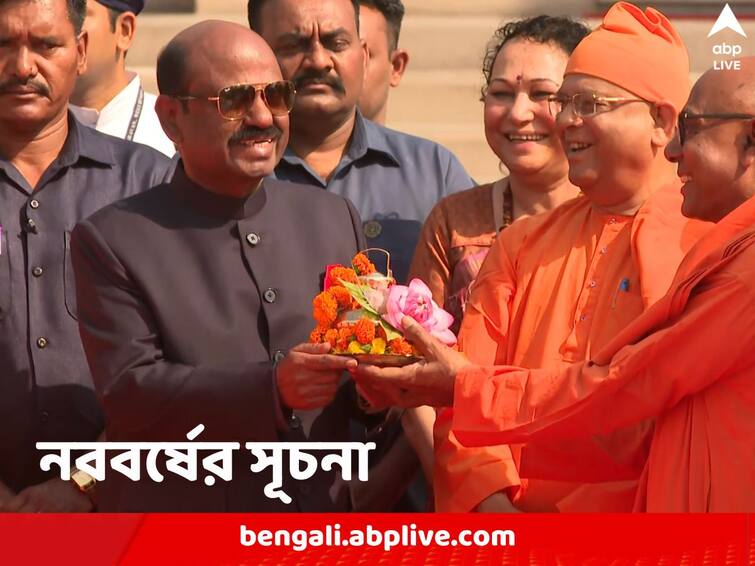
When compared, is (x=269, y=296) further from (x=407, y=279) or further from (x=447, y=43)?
(x=447, y=43)

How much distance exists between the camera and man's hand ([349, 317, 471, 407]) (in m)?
5.12

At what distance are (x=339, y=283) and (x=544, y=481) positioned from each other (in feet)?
2.57

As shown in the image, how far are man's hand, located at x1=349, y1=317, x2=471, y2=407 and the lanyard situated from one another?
6.71ft

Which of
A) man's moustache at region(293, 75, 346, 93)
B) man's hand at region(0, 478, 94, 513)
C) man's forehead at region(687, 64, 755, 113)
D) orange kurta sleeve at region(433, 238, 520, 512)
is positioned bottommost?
man's hand at region(0, 478, 94, 513)

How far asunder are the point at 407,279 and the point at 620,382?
4.56ft

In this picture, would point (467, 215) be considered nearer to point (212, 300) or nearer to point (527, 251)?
point (527, 251)

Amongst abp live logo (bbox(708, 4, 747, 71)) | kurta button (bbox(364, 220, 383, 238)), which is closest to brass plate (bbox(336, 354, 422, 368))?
kurta button (bbox(364, 220, 383, 238))

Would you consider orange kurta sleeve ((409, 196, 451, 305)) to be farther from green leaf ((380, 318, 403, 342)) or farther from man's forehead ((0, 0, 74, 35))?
man's forehead ((0, 0, 74, 35))

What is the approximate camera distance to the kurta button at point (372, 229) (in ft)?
20.5

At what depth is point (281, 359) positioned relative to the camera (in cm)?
528

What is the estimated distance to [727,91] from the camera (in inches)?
195

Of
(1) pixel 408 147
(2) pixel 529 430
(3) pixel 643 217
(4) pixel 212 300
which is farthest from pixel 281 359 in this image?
(1) pixel 408 147

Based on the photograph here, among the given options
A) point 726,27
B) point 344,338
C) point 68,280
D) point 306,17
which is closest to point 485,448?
point 344,338

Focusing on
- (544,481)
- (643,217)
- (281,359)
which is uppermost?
(643,217)
